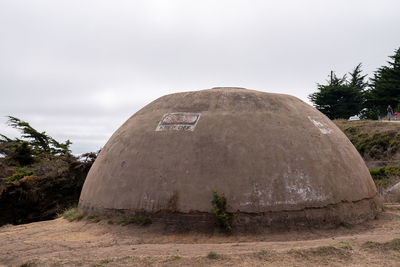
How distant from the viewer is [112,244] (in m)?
5.62

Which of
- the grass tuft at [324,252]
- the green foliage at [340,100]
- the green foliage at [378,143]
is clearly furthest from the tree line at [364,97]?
the grass tuft at [324,252]

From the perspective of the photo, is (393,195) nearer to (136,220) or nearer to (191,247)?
(191,247)

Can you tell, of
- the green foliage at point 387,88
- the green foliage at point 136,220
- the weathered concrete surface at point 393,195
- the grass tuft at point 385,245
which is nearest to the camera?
the grass tuft at point 385,245

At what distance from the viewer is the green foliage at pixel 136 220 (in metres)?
6.16

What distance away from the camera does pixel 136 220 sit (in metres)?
6.21

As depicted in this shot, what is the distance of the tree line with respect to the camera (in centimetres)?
2703

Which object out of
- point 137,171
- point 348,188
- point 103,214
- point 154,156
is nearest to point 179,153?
point 154,156

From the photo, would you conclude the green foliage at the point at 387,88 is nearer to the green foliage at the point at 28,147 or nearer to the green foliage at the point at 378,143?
the green foliage at the point at 378,143

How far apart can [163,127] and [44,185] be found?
7934mm

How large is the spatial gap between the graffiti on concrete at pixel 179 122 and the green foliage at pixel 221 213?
→ 5.70 ft

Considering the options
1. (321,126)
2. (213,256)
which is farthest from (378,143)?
(213,256)

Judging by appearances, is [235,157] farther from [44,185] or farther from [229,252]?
[44,185]

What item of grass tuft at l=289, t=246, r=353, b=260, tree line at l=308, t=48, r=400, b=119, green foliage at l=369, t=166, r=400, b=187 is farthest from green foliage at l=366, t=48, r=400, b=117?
grass tuft at l=289, t=246, r=353, b=260

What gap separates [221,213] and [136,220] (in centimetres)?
172
